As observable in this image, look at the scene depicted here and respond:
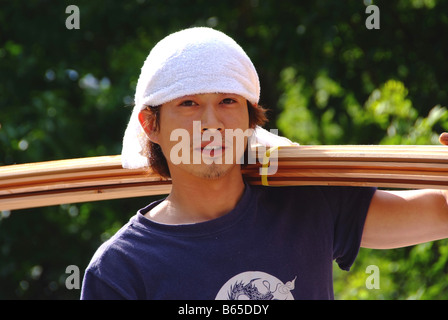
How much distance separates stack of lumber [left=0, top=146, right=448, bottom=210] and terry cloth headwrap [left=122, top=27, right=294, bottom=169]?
0.21m

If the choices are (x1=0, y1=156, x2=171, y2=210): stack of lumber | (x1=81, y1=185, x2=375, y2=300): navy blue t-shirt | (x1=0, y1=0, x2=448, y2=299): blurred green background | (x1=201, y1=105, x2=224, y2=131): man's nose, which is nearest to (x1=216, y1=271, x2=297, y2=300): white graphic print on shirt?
(x1=81, y1=185, x2=375, y2=300): navy blue t-shirt

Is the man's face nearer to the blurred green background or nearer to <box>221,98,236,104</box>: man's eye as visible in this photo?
<box>221,98,236,104</box>: man's eye

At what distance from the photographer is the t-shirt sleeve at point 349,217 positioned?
1765 mm

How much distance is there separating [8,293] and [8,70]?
1173mm

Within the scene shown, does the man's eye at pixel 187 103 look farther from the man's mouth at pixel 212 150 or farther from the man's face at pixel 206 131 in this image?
the man's mouth at pixel 212 150

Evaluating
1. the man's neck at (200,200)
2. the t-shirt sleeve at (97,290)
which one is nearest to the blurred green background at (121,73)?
the man's neck at (200,200)

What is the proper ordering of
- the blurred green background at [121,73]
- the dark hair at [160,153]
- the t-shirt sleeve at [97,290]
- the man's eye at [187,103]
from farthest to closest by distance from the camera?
the blurred green background at [121,73], the dark hair at [160,153], the man's eye at [187,103], the t-shirt sleeve at [97,290]

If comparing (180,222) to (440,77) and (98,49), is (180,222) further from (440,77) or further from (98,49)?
(98,49)

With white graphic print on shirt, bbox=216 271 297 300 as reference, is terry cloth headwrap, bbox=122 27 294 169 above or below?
above

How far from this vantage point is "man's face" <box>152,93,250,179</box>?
168cm

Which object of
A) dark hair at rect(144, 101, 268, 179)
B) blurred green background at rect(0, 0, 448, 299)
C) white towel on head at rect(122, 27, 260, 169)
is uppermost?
blurred green background at rect(0, 0, 448, 299)

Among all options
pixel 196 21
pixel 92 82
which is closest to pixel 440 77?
pixel 196 21

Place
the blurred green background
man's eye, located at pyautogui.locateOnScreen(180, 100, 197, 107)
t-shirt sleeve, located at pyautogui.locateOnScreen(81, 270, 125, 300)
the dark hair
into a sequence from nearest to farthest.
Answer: t-shirt sleeve, located at pyautogui.locateOnScreen(81, 270, 125, 300)
man's eye, located at pyautogui.locateOnScreen(180, 100, 197, 107)
the dark hair
the blurred green background

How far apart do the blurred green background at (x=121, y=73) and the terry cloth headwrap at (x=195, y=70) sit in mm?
1716
